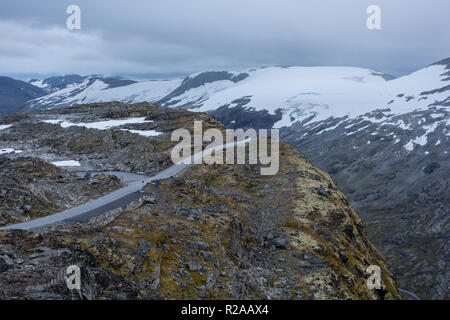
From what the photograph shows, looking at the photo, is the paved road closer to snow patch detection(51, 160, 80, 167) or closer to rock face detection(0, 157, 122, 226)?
rock face detection(0, 157, 122, 226)

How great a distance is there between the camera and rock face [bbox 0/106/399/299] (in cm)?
1611

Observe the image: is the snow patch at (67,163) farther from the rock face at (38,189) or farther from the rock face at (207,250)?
the rock face at (207,250)

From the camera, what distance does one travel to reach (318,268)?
24.7 metres

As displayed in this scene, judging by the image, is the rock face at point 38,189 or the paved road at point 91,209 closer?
the paved road at point 91,209

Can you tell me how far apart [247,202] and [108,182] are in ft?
48.5

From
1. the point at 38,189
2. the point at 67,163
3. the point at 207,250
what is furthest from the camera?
the point at 67,163

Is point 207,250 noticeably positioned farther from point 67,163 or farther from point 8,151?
point 8,151

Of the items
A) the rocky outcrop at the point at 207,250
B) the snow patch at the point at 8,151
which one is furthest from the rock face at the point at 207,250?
the snow patch at the point at 8,151

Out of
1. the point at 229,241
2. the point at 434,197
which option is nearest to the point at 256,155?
the point at 229,241

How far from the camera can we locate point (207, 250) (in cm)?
2245

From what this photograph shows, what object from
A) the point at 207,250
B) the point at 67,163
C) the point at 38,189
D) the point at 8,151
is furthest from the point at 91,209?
the point at 8,151

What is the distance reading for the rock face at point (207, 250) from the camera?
1611 centimetres
